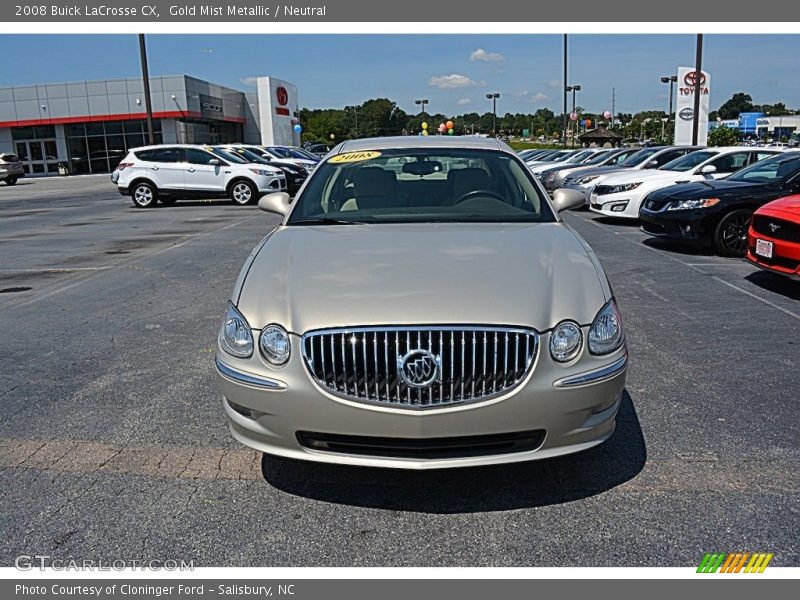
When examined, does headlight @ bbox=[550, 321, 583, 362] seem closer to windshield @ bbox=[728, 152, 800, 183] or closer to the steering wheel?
the steering wheel

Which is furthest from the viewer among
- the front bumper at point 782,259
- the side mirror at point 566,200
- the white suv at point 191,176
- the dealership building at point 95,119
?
the dealership building at point 95,119

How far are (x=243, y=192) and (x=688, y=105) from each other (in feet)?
67.4

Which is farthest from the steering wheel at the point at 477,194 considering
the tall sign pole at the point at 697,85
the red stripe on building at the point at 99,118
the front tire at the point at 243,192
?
the red stripe on building at the point at 99,118

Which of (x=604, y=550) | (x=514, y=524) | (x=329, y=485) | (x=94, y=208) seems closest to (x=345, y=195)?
(x=329, y=485)

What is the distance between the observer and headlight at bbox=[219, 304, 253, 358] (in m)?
3.12

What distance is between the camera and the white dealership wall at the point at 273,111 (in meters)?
54.7

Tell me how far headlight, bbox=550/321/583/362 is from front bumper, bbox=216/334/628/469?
4cm

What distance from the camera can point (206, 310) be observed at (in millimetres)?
6863

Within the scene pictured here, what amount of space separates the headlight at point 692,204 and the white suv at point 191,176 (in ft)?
39.9

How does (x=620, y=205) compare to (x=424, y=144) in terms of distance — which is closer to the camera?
(x=424, y=144)

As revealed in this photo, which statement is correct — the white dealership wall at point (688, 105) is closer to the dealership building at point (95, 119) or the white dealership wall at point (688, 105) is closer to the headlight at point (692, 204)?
the headlight at point (692, 204)

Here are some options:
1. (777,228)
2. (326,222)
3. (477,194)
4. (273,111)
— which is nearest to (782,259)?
(777,228)

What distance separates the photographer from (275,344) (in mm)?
3027

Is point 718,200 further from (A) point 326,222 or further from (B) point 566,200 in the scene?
(A) point 326,222
